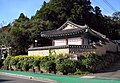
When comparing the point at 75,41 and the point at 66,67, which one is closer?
the point at 66,67

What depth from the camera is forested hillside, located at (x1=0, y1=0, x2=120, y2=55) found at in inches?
1551

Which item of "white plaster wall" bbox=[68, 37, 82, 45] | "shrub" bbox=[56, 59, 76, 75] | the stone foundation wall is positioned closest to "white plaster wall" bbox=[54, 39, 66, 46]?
"white plaster wall" bbox=[68, 37, 82, 45]

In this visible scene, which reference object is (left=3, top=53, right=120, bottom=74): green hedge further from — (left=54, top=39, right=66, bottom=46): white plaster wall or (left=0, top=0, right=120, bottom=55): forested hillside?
(left=0, top=0, right=120, bottom=55): forested hillside

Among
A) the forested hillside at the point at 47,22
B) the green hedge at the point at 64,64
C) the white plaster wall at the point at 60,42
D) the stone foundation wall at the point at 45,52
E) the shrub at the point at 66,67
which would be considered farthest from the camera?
the forested hillside at the point at 47,22

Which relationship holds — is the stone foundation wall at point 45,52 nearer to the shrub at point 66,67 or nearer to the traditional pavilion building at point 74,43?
the traditional pavilion building at point 74,43

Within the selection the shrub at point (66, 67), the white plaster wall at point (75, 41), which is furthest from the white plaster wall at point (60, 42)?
the shrub at point (66, 67)

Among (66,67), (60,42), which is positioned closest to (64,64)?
(66,67)

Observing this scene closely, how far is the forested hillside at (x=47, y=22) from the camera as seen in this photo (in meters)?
39.4

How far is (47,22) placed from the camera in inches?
1697

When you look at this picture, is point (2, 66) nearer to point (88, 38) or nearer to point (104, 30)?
point (88, 38)

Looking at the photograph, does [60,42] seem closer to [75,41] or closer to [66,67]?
Answer: [75,41]

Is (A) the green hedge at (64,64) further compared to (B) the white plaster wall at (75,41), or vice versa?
(B) the white plaster wall at (75,41)

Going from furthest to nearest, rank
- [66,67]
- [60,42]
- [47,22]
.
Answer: [47,22], [60,42], [66,67]

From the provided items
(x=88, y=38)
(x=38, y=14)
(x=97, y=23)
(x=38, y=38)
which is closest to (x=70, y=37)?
(x=88, y=38)
